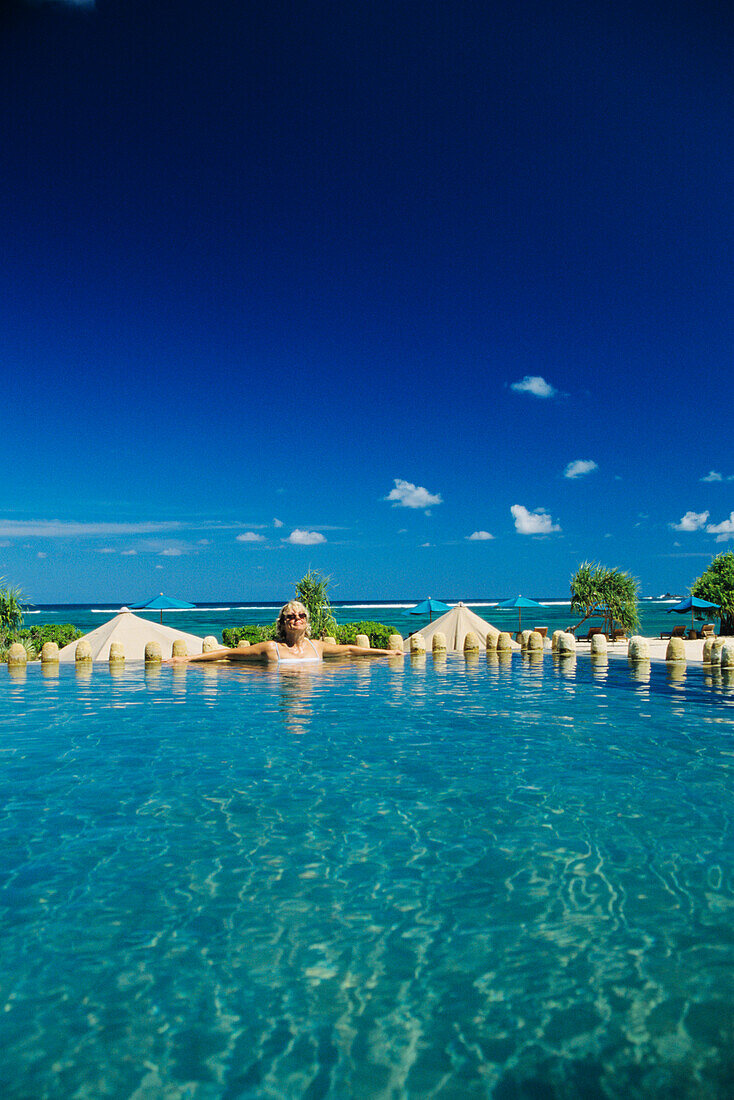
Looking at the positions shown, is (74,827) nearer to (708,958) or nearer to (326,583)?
(708,958)

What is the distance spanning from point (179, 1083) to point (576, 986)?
7.22ft

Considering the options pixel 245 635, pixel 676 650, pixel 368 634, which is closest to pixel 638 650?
pixel 676 650

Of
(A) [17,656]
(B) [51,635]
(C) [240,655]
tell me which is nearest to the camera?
(A) [17,656]

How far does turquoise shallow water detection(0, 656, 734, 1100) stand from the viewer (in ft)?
10.5

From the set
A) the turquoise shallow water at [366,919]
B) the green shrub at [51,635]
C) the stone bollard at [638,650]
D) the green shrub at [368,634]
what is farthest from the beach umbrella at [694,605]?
the green shrub at [51,635]

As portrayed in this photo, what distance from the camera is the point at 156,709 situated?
1176 centimetres

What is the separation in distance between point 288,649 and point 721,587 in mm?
31135

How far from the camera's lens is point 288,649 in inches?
717

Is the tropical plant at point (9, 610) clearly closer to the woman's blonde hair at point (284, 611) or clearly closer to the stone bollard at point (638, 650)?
the woman's blonde hair at point (284, 611)

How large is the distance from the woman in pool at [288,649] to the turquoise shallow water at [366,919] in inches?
307

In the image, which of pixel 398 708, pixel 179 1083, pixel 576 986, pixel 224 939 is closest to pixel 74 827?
pixel 224 939

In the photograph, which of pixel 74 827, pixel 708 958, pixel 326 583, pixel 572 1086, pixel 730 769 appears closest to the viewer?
pixel 572 1086

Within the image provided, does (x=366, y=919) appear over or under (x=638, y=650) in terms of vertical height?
under

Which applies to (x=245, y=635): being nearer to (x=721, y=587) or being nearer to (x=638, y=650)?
(x=638, y=650)
